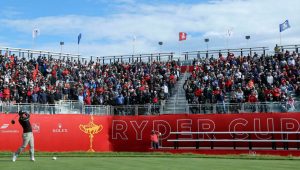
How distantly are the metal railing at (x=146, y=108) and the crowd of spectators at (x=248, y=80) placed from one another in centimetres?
41

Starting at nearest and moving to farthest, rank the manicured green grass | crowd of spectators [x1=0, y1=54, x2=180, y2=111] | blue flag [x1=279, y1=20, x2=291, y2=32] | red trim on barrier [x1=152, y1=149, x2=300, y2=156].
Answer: the manicured green grass < red trim on barrier [x1=152, y1=149, x2=300, y2=156] < crowd of spectators [x1=0, y1=54, x2=180, y2=111] < blue flag [x1=279, y1=20, x2=291, y2=32]

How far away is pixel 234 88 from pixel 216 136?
4.28 metres

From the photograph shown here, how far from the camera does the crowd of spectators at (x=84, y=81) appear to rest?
37.3 m

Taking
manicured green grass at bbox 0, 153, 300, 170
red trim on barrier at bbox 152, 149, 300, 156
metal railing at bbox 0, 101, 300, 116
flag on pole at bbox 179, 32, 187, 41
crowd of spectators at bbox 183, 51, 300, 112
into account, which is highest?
flag on pole at bbox 179, 32, 187, 41

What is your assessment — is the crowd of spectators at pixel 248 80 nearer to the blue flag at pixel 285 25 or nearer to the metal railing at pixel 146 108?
the metal railing at pixel 146 108

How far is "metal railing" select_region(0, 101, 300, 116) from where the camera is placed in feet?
112

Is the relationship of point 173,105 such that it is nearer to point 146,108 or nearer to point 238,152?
point 146,108

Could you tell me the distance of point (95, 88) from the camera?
4319 centimetres

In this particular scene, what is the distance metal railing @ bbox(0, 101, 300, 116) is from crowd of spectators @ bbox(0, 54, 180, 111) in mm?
791

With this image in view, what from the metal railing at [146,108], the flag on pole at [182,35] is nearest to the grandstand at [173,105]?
the metal railing at [146,108]

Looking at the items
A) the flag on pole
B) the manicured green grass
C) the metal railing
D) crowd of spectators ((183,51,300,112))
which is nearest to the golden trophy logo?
the metal railing

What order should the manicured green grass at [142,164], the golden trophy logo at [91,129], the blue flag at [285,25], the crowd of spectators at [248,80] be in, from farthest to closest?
1. the blue flag at [285,25]
2. the golden trophy logo at [91,129]
3. the crowd of spectators at [248,80]
4. the manicured green grass at [142,164]

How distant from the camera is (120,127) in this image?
38750 mm

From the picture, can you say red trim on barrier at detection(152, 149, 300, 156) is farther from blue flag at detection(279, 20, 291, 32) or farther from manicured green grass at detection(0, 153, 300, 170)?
blue flag at detection(279, 20, 291, 32)
